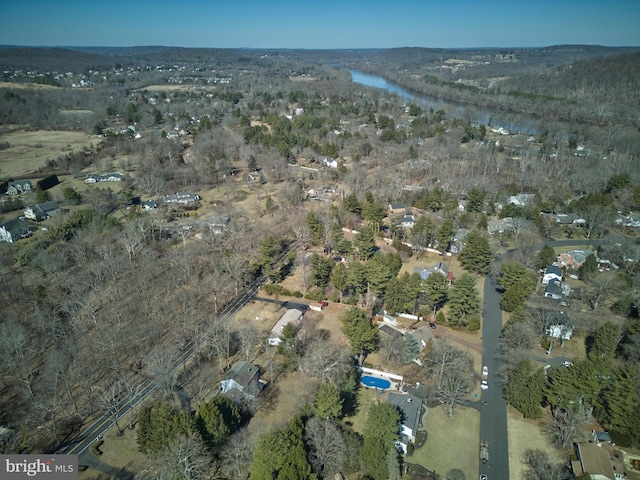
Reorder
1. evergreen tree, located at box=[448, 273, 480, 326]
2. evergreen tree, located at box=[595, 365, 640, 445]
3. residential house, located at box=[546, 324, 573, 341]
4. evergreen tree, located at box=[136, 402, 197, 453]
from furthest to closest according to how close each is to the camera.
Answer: evergreen tree, located at box=[448, 273, 480, 326] < residential house, located at box=[546, 324, 573, 341] < evergreen tree, located at box=[595, 365, 640, 445] < evergreen tree, located at box=[136, 402, 197, 453]

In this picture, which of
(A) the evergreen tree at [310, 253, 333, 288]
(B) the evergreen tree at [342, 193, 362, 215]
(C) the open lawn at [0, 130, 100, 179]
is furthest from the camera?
(C) the open lawn at [0, 130, 100, 179]

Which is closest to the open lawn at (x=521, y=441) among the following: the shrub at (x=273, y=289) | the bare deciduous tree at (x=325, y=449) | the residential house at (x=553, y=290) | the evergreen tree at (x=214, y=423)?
the bare deciduous tree at (x=325, y=449)

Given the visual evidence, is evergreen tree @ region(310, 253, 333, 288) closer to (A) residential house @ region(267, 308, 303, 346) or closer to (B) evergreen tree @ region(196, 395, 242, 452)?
(A) residential house @ region(267, 308, 303, 346)

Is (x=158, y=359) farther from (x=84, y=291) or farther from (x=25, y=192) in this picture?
(x=25, y=192)

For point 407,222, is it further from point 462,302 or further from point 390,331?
point 390,331

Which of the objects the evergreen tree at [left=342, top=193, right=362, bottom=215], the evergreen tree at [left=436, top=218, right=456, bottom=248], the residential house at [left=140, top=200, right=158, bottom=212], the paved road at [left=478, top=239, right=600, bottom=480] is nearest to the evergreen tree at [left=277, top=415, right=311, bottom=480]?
the paved road at [left=478, top=239, right=600, bottom=480]
